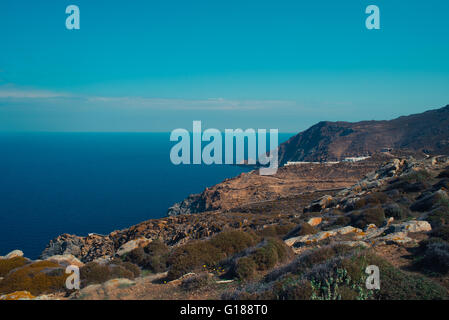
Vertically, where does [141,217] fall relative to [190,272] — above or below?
below

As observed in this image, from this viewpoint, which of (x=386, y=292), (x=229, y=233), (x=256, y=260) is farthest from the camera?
(x=229, y=233)

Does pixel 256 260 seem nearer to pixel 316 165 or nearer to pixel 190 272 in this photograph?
pixel 190 272

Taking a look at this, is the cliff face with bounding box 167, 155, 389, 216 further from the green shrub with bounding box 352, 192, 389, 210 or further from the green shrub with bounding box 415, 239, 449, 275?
the green shrub with bounding box 415, 239, 449, 275

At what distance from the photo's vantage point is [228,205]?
39.1 m

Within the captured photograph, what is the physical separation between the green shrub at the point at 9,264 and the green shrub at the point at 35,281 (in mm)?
1451

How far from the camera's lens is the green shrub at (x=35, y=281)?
8.36 meters

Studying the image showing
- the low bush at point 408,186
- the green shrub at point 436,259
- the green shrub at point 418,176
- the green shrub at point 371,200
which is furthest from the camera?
the green shrub at point 418,176

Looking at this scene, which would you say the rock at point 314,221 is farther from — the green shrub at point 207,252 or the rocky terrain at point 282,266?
the green shrub at point 207,252

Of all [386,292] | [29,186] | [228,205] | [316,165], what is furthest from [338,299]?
[29,186]

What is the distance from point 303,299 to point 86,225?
6259 cm

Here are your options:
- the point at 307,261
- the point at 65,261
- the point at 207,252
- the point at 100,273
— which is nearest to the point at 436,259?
the point at 307,261

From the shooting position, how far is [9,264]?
34.3 feet

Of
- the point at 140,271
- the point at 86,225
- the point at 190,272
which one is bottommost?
the point at 86,225

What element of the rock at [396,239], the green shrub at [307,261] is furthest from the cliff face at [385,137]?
the green shrub at [307,261]
